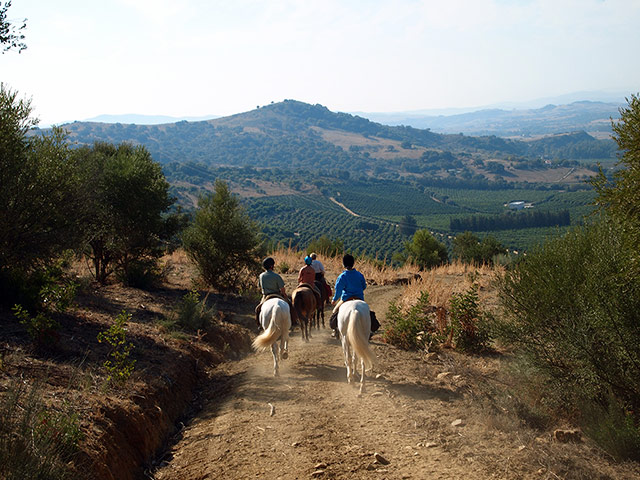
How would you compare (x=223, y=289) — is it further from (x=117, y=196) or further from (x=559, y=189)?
(x=559, y=189)

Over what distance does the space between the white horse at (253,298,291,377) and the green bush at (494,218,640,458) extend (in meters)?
3.84

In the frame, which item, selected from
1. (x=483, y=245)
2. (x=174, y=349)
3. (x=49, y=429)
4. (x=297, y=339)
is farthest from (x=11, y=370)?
(x=483, y=245)

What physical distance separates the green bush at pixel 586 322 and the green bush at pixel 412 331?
2737 mm

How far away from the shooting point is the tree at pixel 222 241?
1591 centimetres

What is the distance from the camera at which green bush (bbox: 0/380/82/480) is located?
4.09m

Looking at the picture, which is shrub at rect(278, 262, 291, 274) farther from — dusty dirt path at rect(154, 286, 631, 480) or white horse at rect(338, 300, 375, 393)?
white horse at rect(338, 300, 375, 393)

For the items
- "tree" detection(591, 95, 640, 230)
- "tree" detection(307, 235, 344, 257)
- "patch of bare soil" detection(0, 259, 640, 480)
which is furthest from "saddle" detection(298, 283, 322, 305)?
"tree" detection(307, 235, 344, 257)

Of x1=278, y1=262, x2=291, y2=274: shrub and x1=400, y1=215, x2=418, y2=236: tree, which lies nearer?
x1=278, y1=262, x2=291, y2=274: shrub

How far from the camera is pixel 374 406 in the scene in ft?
24.3

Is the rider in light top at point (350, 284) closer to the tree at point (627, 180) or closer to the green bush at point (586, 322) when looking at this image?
the green bush at point (586, 322)

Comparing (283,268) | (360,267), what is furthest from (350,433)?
(283,268)

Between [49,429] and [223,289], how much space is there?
11.9 m

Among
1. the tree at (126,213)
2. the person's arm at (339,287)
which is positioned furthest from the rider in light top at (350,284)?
the tree at (126,213)

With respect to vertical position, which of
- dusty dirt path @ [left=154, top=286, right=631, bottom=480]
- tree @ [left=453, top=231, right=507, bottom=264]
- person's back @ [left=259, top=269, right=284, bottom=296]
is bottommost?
tree @ [left=453, top=231, right=507, bottom=264]
